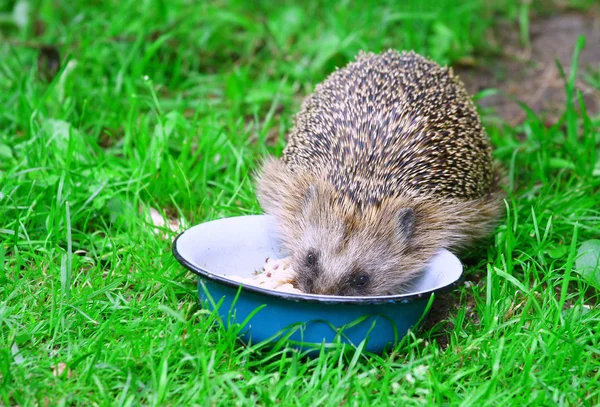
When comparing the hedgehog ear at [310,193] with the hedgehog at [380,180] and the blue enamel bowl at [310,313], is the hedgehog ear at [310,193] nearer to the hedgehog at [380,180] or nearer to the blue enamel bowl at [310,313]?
the hedgehog at [380,180]

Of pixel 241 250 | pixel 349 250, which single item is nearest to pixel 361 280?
pixel 349 250

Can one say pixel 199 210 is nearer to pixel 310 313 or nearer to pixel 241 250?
pixel 241 250

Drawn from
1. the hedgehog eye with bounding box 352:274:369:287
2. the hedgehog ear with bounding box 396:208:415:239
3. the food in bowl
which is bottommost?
the food in bowl

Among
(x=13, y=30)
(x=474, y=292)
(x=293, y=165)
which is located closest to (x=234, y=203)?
(x=293, y=165)

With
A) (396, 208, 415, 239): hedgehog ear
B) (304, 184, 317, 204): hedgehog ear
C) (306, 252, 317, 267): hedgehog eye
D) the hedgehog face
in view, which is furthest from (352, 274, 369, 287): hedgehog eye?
(304, 184, 317, 204): hedgehog ear

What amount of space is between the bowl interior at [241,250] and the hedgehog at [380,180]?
0.32ft

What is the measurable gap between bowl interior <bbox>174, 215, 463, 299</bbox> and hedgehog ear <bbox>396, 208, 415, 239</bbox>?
21cm

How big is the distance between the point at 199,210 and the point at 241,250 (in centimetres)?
60

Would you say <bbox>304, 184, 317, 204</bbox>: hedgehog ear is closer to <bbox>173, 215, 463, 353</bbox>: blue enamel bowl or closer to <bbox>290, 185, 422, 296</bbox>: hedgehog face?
<bbox>290, 185, 422, 296</bbox>: hedgehog face

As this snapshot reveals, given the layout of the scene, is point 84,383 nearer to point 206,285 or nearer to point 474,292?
point 206,285

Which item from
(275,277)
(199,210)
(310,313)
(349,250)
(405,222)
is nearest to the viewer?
(310,313)

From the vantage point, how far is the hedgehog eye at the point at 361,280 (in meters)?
3.74

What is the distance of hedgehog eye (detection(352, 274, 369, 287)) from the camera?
3740 mm

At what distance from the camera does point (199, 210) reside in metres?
4.57
